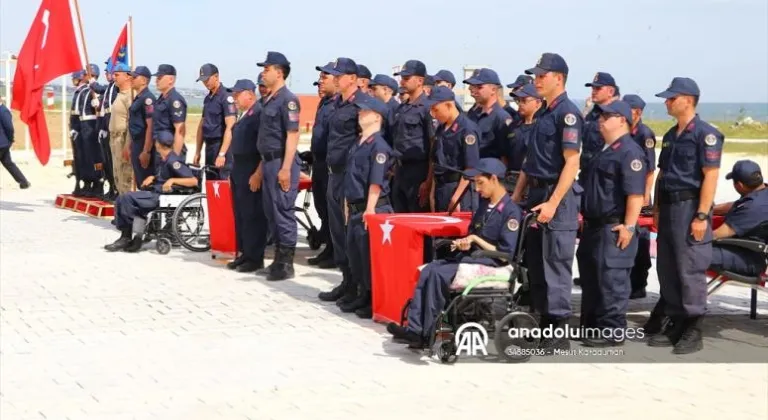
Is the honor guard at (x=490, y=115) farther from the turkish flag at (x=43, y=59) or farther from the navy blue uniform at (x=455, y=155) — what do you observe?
the turkish flag at (x=43, y=59)

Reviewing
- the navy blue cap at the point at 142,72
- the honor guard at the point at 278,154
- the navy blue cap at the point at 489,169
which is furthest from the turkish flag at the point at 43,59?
the navy blue cap at the point at 489,169

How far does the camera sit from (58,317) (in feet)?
27.7

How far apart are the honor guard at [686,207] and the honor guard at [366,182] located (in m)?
2.03

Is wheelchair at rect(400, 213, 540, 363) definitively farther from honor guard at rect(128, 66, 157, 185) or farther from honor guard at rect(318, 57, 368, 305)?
honor guard at rect(128, 66, 157, 185)

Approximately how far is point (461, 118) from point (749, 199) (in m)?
2.18

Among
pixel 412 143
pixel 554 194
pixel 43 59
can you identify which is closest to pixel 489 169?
pixel 554 194

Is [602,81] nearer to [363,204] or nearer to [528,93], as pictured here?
[528,93]

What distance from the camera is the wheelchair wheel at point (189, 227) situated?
11.5 meters

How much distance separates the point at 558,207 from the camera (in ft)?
23.0

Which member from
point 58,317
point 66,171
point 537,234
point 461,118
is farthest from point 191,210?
point 66,171

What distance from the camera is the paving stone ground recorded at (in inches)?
234

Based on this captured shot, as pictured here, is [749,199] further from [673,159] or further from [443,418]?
[443,418]

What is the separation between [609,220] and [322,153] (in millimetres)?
3904

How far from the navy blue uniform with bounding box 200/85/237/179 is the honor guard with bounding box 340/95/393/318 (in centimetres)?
394
